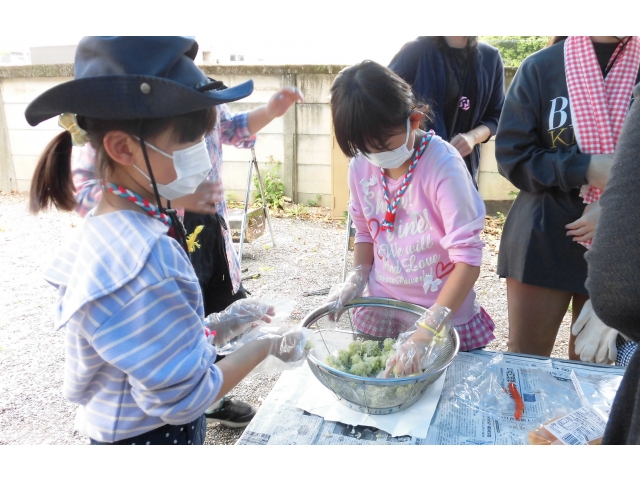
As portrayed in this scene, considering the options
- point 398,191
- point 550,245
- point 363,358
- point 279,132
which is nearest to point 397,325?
point 363,358

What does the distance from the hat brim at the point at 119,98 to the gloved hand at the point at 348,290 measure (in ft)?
2.73

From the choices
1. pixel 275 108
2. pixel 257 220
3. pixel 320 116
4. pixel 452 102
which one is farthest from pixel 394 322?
pixel 320 116

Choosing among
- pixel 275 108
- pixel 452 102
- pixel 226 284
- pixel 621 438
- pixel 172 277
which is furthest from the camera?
pixel 452 102

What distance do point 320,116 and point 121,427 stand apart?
5.63 meters

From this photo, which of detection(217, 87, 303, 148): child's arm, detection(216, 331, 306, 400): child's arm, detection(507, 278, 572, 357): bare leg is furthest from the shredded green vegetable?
detection(217, 87, 303, 148): child's arm

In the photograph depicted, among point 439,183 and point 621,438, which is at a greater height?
point 439,183

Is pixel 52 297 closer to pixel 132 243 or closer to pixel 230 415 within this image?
pixel 230 415

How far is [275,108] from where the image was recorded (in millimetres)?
1860

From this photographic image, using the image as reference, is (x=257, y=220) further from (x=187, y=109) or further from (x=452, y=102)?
(x=187, y=109)

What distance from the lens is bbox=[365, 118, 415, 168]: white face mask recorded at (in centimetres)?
147

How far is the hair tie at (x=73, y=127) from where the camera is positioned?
3.22ft

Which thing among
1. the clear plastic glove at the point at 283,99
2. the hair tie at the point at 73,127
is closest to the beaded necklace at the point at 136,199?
the hair tie at the point at 73,127

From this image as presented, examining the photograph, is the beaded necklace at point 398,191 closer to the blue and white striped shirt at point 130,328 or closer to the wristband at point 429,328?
the wristband at point 429,328

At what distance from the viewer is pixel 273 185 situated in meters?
6.59
